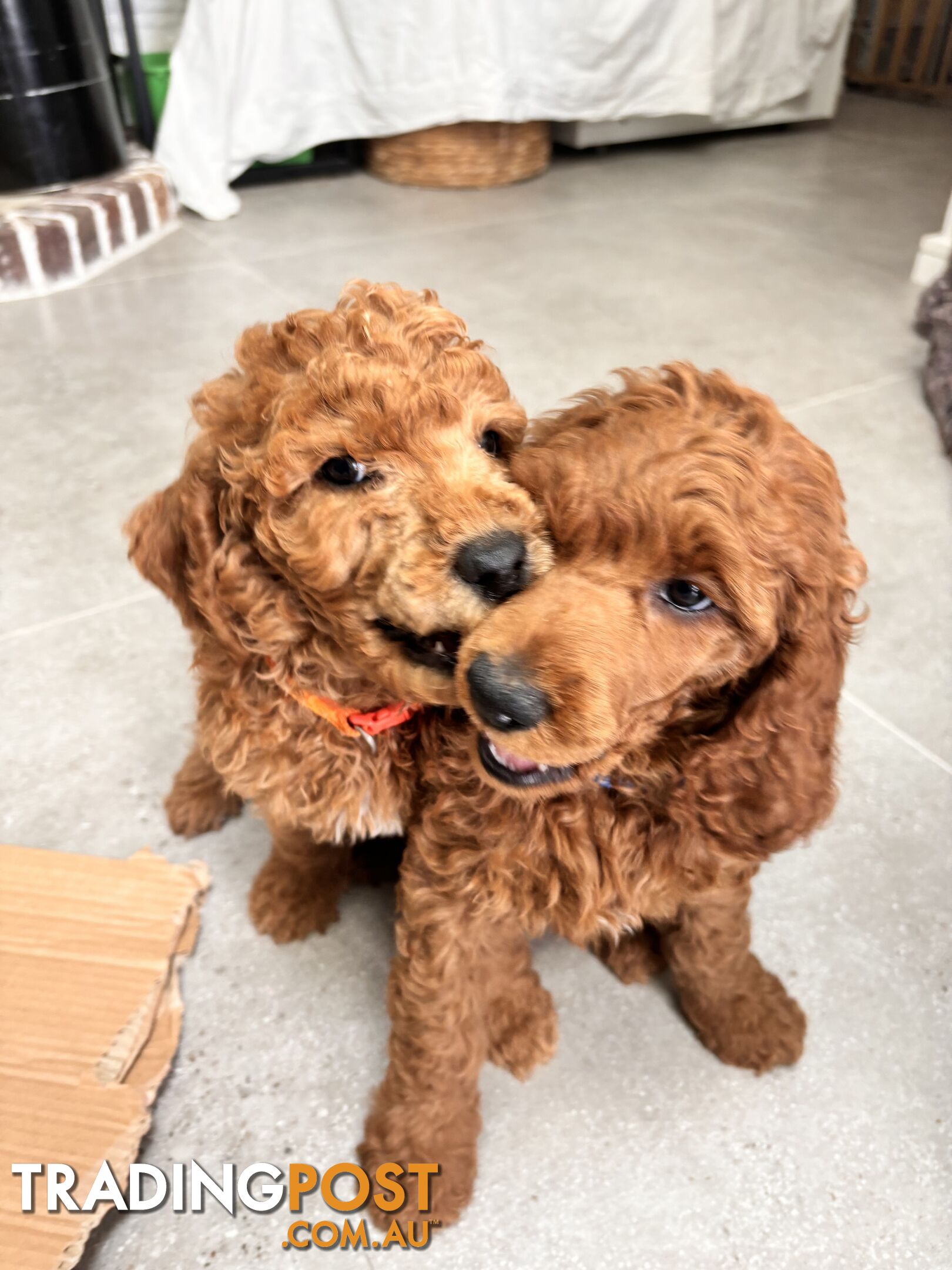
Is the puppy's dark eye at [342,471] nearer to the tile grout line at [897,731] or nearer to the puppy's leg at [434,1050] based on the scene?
the puppy's leg at [434,1050]

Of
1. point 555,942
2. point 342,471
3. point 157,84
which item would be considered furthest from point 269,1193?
point 157,84

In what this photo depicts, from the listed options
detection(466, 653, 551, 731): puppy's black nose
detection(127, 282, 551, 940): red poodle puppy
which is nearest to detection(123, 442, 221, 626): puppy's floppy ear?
detection(127, 282, 551, 940): red poodle puppy

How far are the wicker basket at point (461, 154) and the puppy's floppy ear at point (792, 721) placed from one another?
4203mm

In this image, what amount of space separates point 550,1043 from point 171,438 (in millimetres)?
1974

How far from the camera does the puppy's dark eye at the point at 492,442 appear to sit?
110 cm

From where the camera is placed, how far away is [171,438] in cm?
264

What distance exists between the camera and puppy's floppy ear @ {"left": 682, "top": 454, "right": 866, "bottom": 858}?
907mm

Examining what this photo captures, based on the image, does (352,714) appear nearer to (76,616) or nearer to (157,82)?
(76,616)

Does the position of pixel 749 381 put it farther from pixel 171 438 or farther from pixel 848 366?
pixel 171 438

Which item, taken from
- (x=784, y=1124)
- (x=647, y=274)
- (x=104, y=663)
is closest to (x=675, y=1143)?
(x=784, y=1124)

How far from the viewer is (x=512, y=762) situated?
36.9 inches

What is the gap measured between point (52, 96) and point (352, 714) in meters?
3.39

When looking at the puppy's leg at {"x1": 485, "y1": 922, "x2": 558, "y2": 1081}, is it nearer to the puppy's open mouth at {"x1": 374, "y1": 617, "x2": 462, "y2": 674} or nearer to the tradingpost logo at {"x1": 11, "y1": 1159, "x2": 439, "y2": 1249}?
the tradingpost logo at {"x1": 11, "y1": 1159, "x2": 439, "y2": 1249}

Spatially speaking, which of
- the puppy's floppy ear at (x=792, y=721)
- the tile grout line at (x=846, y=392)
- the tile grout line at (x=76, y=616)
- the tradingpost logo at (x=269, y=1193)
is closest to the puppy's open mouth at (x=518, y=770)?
the puppy's floppy ear at (x=792, y=721)
